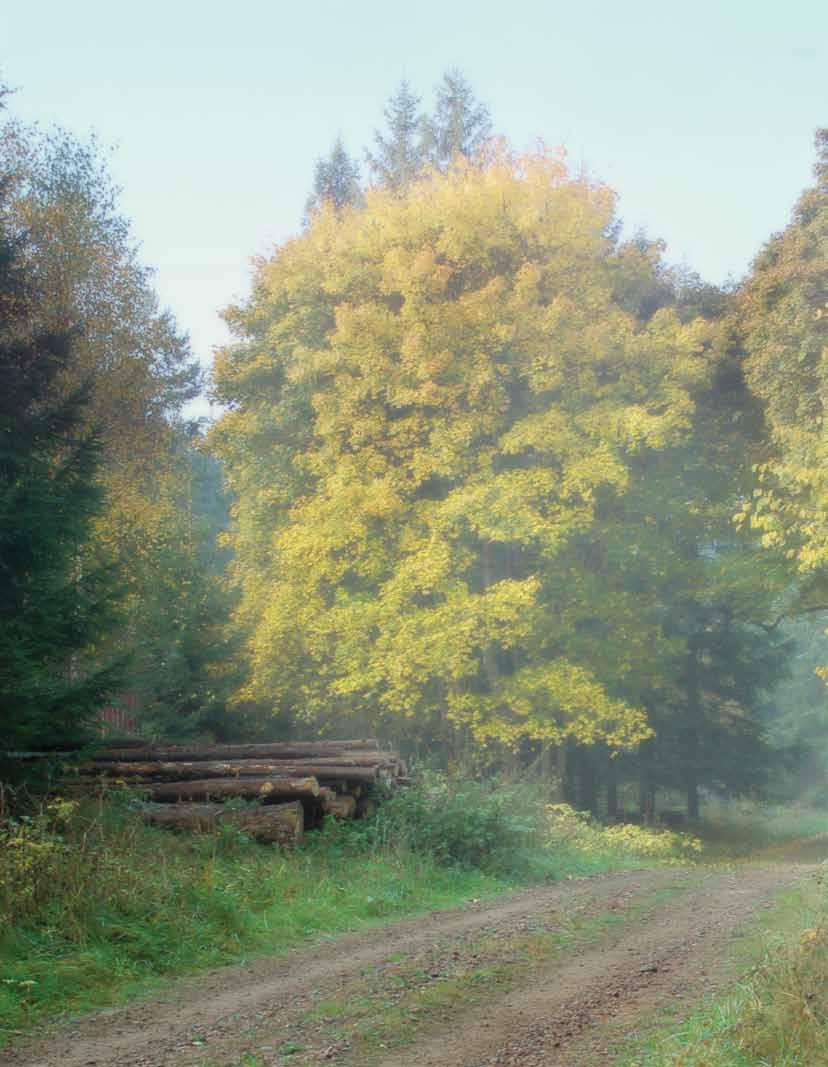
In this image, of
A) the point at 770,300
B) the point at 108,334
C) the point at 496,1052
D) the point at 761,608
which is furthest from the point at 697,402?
the point at 496,1052

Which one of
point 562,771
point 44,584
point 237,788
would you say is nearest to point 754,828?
point 562,771

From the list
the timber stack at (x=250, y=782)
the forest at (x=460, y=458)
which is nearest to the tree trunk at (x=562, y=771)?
the forest at (x=460, y=458)

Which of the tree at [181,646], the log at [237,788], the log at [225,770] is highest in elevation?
the tree at [181,646]

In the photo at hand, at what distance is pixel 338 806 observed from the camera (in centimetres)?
1347

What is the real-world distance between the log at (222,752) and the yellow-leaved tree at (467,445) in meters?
5.10

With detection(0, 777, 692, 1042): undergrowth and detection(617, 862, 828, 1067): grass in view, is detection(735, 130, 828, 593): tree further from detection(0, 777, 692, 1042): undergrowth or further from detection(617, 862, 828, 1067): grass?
detection(617, 862, 828, 1067): grass

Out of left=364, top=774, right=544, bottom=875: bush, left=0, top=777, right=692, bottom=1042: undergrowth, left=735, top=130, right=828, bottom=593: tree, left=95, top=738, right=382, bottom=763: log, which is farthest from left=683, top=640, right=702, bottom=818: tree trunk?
left=364, top=774, right=544, bottom=875: bush

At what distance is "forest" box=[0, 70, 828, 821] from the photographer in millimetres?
21141

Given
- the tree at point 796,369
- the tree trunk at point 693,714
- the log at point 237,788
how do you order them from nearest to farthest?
the log at point 237,788, the tree at point 796,369, the tree trunk at point 693,714

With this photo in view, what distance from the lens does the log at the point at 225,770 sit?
1379cm

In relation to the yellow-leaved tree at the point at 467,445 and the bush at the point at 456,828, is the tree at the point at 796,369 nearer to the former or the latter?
the yellow-leaved tree at the point at 467,445

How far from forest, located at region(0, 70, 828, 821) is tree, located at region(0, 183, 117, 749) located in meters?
6.08

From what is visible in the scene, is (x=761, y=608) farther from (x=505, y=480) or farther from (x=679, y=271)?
(x=679, y=271)

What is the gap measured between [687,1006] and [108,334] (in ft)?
77.0
